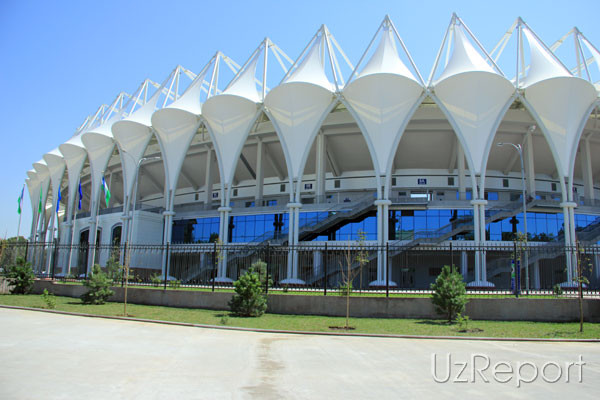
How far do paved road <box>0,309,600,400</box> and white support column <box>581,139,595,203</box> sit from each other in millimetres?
36789

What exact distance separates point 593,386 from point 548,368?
1633 mm

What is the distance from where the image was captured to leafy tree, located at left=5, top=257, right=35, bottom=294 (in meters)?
27.8

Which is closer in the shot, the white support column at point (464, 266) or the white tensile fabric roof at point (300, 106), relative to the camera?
the white support column at point (464, 266)

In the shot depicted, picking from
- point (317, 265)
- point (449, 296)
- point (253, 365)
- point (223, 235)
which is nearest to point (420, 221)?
point (317, 265)

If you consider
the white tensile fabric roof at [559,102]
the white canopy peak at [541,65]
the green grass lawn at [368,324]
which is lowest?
the green grass lawn at [368,324]

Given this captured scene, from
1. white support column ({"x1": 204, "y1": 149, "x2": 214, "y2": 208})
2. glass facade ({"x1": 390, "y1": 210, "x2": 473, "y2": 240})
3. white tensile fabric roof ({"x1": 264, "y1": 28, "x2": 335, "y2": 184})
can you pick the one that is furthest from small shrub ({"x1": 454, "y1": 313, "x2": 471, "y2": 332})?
white support column ({"x1": 204, "y1": 149, "x2": 214, "y2": 208})

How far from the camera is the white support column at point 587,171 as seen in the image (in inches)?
1763

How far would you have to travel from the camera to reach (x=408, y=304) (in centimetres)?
1927

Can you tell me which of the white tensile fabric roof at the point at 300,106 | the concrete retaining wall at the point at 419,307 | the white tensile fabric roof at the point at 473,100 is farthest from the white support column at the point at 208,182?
the concrete retaining wall at the point at 419,307

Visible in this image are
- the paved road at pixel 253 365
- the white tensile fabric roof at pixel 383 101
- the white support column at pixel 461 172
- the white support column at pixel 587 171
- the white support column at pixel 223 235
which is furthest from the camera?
the white support column at pixel 461 172

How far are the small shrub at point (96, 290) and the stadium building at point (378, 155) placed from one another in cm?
651

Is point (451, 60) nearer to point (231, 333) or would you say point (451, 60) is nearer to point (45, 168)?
point (231, 333)

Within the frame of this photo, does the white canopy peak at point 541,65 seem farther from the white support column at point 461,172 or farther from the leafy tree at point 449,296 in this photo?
the leafy tree at point 449,296

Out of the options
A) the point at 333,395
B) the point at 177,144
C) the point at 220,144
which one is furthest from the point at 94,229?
the point at 333,395
